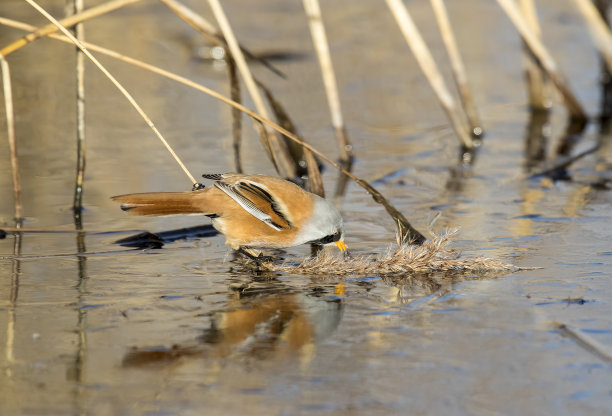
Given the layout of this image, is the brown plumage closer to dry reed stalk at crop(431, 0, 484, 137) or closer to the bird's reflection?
the bird's reflection

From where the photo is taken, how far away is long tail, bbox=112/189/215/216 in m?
4.75

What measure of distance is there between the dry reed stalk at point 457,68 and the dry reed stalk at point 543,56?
1.66 feet

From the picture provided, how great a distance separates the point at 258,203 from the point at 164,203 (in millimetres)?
507

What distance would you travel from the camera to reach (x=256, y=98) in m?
6.06

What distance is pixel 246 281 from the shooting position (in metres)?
4.74

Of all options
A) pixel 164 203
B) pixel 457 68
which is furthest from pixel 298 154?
pixel 164 203

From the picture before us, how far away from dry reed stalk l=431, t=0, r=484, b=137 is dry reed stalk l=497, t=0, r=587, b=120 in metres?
0.51

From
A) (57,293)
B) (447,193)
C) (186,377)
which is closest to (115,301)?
(57,293)

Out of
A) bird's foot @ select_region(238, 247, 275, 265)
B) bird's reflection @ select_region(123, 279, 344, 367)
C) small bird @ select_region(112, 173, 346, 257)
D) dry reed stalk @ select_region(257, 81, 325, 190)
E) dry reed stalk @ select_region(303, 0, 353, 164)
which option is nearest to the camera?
bird's reflection @ select_region(123, 279, 344, 367)

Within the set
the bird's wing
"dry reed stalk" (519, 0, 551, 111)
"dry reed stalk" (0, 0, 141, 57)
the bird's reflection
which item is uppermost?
"dry reed stalk" (519, 0, 551, 111)

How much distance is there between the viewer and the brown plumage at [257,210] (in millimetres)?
4746

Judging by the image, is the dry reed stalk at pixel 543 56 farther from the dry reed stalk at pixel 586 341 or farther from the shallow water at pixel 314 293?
the dry reed stalk at pixel 586 341

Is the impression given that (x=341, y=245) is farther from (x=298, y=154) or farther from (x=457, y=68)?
(x=457, y=68)

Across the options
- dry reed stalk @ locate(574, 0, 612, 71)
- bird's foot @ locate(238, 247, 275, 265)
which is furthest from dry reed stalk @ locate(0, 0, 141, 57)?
dry reed stalk @ locate(574, 0, 612, 71)
